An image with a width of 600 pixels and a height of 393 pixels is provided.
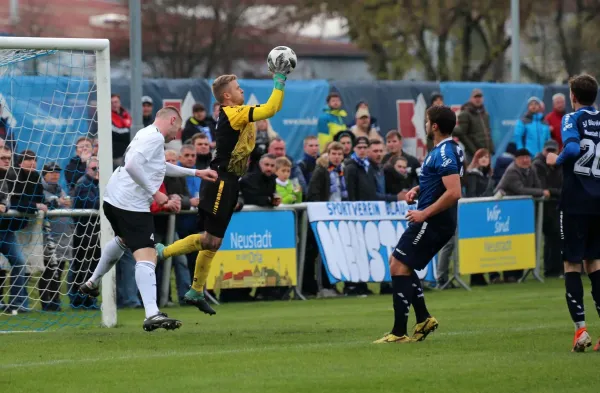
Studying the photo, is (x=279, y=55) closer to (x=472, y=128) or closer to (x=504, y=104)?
(x=472, y=128)

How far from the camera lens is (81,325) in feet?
46.2

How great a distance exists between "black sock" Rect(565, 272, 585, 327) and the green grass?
33 centimetres

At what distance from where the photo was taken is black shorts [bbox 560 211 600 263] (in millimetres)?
10906

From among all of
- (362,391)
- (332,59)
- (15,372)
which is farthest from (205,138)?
(332,59)

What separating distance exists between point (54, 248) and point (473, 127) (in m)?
11.0

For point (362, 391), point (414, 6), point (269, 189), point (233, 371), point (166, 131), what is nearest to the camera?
point (362, 391)

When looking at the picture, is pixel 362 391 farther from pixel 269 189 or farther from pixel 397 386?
pixel 269 189

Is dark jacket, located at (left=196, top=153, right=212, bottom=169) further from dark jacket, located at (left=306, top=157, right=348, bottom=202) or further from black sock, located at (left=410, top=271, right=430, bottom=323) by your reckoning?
black sock, located at (left=410, top=271, right=430, bottom=323)

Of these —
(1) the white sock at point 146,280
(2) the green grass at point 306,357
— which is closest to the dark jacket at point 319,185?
(2) the green grass at point 306,357

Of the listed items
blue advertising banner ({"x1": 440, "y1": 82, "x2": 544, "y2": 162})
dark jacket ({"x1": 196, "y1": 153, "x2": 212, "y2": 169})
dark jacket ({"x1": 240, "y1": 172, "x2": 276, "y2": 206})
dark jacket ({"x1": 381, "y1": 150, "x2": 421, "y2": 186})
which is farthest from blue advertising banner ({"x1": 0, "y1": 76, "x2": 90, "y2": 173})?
blue advertising banner ({"x1": 440, "y1": 82, "x2": 544, "y2": 162})

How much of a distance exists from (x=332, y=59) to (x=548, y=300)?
4971 centimetres

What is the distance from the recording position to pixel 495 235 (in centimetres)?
1998

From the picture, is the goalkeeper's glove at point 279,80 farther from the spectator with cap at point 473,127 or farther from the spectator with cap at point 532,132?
→ the spectator with cap at point 532,132

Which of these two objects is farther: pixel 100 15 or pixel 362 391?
pixel 100 15
